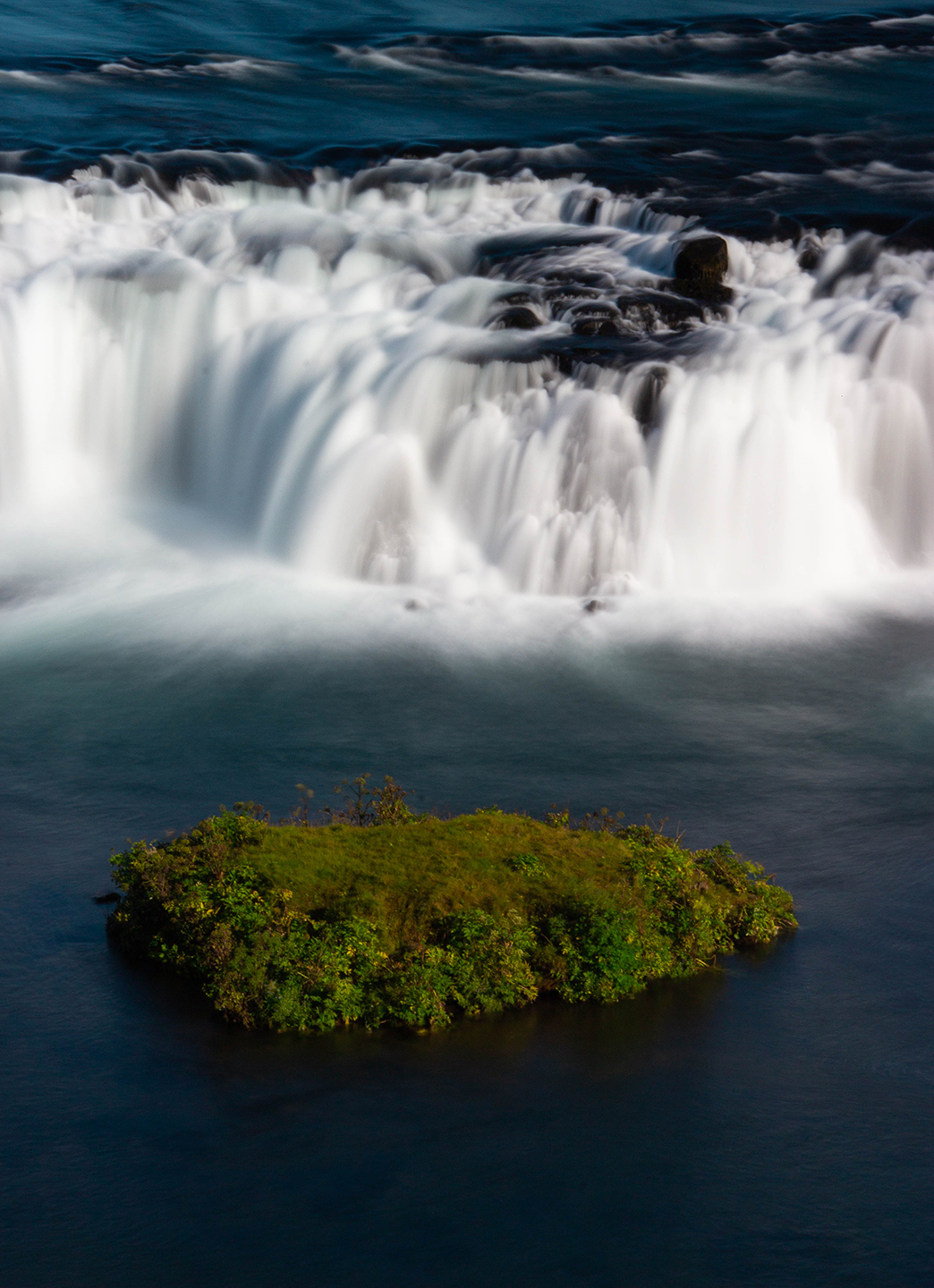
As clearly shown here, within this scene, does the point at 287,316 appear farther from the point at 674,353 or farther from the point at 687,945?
the point at 687,945

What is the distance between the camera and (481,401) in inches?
873

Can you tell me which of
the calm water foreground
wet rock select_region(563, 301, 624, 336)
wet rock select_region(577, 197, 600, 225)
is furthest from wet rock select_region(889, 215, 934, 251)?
the calm water foreground

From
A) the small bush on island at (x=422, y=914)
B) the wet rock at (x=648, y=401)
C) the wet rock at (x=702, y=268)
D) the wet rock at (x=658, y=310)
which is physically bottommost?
the small bush on island at (x=422, y=914)

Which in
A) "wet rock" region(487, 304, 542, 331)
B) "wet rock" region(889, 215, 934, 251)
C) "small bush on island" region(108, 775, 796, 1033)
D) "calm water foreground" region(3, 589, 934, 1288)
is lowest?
"calm water foreground" region(3, 589, 934, 1288)

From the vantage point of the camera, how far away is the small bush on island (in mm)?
11352

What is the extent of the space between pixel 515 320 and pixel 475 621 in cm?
632

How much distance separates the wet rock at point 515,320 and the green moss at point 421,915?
12.5 meters

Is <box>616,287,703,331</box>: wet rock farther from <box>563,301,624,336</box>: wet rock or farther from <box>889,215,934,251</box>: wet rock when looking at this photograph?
<box>889,215,934,251</box>: wet rock

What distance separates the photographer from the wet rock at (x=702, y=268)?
25.4m

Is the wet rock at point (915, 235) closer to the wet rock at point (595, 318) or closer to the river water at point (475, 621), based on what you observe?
the river water at point (475, 621)

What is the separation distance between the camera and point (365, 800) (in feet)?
49.7

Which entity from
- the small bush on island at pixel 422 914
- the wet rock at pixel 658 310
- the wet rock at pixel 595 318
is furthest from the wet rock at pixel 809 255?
the small bush on island at pixel 422 914

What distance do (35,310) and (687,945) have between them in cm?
1769

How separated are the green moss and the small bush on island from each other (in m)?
0.01
